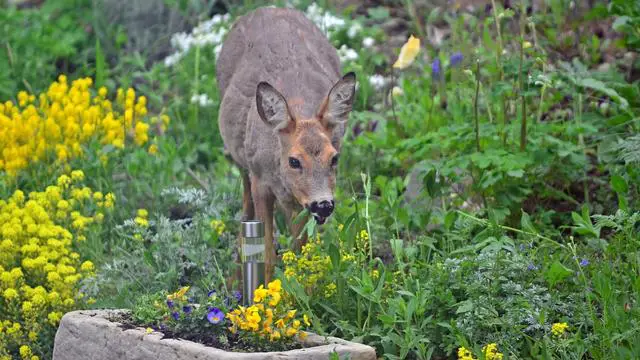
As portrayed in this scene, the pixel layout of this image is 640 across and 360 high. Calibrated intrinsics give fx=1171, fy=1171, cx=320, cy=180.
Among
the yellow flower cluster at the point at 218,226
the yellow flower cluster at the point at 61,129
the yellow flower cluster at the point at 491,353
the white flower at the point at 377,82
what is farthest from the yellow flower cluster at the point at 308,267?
the white flower at the point at 377,82

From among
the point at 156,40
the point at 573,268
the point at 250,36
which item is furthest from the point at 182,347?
the point at 156,40

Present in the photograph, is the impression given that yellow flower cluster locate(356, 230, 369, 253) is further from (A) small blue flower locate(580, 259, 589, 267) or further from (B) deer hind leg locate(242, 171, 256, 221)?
(B) deer hind leg locate(242, 171, 256, 221)

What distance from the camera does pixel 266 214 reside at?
21.3 feet

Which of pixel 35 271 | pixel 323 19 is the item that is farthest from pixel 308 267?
pixel 323 19

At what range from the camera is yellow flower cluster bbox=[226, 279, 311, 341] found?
5203 millimetres

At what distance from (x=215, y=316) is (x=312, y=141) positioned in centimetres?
110

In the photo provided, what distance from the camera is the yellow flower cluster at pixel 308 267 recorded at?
5750 mm

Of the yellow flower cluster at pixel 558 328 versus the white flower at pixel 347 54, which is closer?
the yellow flower cluster at pixel 558 328

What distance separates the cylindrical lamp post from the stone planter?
1.67ft

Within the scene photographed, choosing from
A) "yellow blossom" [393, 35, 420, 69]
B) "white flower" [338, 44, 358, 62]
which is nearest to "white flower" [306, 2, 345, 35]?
"white flower" [338, 44, 358, 62]

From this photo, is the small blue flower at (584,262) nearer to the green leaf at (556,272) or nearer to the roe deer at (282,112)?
the green leaf at (556,272)

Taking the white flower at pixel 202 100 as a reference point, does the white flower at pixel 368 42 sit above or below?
above

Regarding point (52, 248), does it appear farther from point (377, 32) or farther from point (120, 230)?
point (377, 32)

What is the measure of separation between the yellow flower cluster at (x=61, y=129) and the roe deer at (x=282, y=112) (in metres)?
1.54
